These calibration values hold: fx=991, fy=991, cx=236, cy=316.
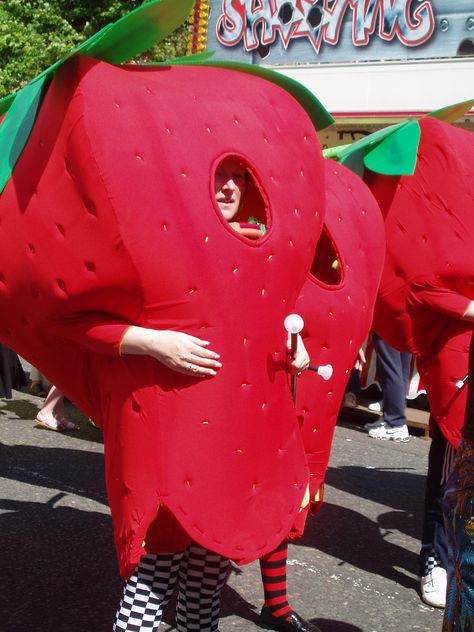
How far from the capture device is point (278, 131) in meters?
2.73

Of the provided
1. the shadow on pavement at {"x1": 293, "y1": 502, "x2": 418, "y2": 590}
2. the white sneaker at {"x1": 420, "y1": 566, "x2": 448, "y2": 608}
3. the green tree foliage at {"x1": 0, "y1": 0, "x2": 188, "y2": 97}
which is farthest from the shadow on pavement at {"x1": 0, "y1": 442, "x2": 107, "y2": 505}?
the green tree foliage at {"x1": 0, "y1": 0, "x2": 188, "y2": 97}

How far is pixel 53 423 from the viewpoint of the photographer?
6.61 metres

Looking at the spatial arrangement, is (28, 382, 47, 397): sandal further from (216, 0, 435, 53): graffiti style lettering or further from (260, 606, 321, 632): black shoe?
(260, 606, 321, 632): black shoe

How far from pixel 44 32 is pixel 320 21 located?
11.0 meters

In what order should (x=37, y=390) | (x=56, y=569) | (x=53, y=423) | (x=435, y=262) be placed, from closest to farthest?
(x=435, y=262)
(x=56, y=569)
(x=53, y=423)
(x=37, y=390)

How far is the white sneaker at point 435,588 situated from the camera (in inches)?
151

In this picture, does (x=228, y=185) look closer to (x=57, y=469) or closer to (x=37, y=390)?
(x=57, y=469)

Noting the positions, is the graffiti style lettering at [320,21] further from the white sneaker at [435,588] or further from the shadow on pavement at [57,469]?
the white sneaker at [435,588]

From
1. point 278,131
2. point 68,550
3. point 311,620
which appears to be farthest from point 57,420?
point 278,131

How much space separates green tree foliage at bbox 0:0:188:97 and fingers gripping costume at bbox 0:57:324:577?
49.5 feet

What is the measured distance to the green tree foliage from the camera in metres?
17.6

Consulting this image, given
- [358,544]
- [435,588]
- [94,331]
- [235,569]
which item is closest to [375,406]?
[358,544]

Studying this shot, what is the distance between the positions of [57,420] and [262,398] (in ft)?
14.2

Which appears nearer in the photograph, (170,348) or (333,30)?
(170,348)
